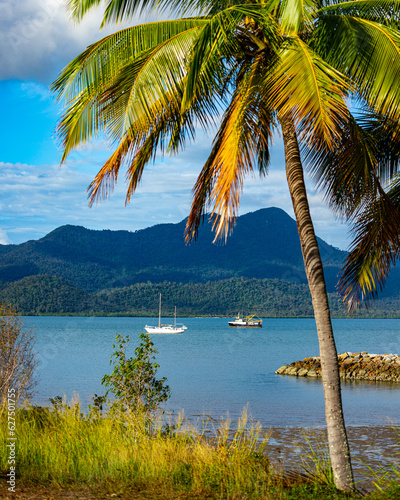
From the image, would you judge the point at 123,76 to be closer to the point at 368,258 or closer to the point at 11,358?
the point at 368,258

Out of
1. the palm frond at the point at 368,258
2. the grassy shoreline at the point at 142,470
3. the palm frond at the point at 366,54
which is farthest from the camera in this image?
the palm frond at the point at 368,258

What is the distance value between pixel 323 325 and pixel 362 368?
3826 centimetres

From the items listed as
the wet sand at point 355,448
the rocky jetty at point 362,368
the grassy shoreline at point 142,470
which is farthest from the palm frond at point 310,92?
the rocky jetty at point 362,368

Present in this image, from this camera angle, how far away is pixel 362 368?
4372cm

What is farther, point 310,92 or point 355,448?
point 355,448

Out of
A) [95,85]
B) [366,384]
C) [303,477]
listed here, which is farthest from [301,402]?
[95,85]

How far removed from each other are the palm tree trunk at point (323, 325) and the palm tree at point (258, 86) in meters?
0.01

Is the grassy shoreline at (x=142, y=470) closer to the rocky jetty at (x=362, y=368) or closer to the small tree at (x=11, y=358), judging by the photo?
the small tree at (x=11, y=358)

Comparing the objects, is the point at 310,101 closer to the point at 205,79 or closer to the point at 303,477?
the point at 205,79

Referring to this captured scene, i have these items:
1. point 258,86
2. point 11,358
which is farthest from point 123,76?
point 11,358

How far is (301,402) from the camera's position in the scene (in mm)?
32062

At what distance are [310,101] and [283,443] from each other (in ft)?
45.2

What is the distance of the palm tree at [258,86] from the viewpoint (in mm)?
7414

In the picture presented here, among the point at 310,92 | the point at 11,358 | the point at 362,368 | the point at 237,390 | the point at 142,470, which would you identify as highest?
the point at 310,92
